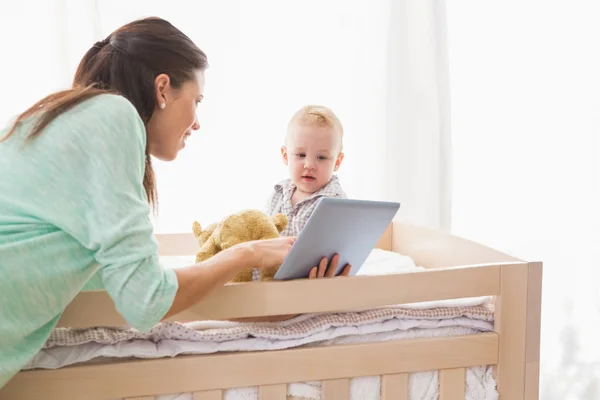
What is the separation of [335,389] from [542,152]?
61.1 inches

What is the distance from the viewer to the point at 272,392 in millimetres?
1347

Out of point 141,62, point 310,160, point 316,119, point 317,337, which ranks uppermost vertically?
point 141,62

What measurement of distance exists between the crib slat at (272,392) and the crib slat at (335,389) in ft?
0.25

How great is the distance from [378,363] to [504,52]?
1.53m

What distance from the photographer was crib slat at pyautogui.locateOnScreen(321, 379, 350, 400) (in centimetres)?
138

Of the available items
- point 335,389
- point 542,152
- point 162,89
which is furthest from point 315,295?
point 542,152

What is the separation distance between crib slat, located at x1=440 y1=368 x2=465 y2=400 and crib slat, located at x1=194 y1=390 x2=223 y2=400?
0.45 m

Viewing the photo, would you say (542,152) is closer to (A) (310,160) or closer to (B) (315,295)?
(A) (310,160)

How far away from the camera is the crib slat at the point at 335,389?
1380 millimetres

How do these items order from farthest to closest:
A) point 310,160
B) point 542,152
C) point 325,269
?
point 542,152, point 310,160, point 325,269

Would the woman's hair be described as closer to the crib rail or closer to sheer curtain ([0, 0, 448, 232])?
the crib rail

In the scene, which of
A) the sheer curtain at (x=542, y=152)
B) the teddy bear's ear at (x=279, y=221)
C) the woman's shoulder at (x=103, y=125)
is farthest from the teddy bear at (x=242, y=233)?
the sheer curtain at (x=542, y=152)

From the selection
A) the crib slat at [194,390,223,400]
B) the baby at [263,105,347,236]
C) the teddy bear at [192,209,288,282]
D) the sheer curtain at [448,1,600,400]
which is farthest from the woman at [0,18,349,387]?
the sheer curtain at [448,1,600,400]

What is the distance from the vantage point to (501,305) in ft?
4.86
